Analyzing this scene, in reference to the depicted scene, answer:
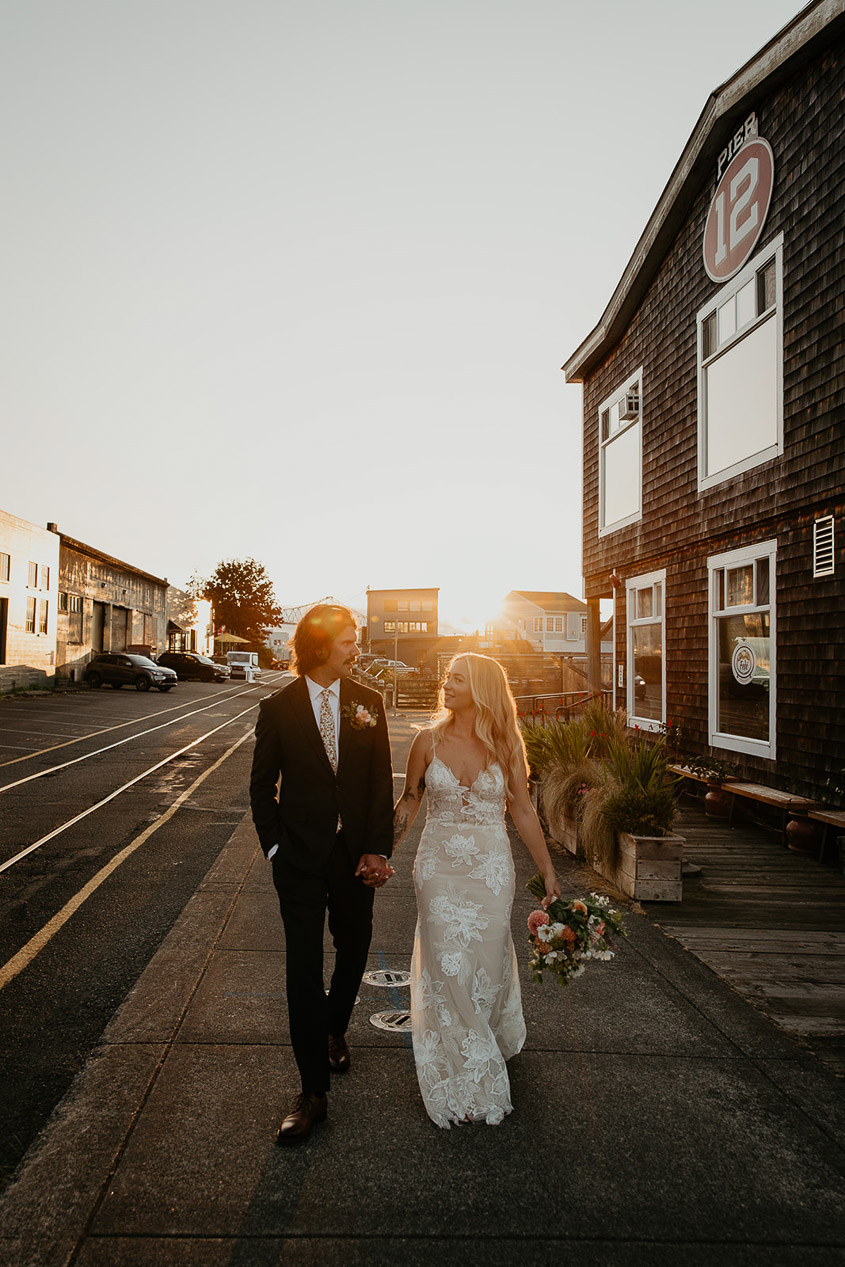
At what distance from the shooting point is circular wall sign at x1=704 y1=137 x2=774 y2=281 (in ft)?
32.5

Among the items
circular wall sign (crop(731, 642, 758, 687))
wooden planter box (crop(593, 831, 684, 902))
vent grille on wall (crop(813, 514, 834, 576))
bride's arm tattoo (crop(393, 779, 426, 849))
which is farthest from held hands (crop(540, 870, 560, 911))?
circular wall sign (crop(731, 642, 758, 687))

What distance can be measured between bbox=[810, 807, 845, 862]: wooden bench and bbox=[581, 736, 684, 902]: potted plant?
1532 millimetres

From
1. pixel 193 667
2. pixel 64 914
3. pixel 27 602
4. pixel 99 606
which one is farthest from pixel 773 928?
pixel 193 667

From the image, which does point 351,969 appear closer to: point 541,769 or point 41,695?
point 541,769

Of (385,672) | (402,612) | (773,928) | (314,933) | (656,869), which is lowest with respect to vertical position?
(773,928)

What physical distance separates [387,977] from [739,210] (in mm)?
9696

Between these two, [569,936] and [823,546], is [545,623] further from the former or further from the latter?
[569,936]

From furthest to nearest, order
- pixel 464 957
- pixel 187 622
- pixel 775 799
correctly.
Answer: pixel 187 622 → pixel 775 799 → pixel 464 957

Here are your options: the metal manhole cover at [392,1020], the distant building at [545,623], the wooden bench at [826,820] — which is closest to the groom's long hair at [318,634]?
the metal manhole cover at [392,1020]

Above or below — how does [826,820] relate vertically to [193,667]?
below

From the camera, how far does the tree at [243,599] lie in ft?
268

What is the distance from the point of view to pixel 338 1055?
378 cm

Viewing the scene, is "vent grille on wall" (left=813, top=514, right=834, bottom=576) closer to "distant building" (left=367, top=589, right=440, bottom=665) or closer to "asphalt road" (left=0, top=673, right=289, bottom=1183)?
"asphalt road" (left=0, top=673, right=289, bottom=1183)

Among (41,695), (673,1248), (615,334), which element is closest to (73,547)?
(41,695)
